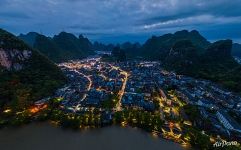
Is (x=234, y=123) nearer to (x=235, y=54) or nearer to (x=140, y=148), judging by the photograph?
(x=140, y=148)

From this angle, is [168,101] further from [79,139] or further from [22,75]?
[22,75]

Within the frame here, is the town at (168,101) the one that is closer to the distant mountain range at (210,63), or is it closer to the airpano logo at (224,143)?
the airpano logo at (224,143)

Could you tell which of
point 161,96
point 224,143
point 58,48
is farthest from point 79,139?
point 58,48

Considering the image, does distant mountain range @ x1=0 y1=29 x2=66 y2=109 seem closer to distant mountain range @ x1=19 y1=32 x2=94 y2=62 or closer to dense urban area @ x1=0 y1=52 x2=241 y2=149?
dense urban area @ x1=0 y1=52 x2=241 y2=149

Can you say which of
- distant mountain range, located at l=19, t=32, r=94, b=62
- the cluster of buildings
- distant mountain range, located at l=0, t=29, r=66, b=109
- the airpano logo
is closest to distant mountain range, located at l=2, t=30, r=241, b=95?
distant mountain range, located at l=19, t=32, r=94, b=62

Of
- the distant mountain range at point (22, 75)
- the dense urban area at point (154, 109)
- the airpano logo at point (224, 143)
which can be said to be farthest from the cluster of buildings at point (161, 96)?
the distant mountain range at point (22, 75)

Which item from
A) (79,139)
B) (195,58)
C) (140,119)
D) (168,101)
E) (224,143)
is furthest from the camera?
(195,58)
